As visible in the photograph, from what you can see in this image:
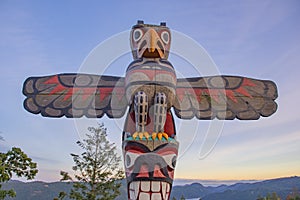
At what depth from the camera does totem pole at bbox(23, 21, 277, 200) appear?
232 inches

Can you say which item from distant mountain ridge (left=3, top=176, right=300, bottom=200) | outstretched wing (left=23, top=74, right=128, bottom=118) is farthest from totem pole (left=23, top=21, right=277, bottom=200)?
distant mountain ridge (left=3, top=176, right=300, bottom=200)

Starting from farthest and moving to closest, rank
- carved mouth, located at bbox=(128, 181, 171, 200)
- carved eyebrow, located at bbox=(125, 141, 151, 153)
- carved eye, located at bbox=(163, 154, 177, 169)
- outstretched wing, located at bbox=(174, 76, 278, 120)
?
outstretched wing, located at bbox=(174, 76, 278, 120) → carved eye, located at bbox=(163, 154, 177, 169) → carved eyebrow, located at bbox=(125, 141, 151, 153) → carved mouth, located at bbox=(128, 181, 171, 200)

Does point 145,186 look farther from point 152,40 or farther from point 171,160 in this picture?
point 152,40

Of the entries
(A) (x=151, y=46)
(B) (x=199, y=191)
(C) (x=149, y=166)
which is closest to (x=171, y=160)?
(C) (x=149, y=166)

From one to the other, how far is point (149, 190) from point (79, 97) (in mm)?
2684

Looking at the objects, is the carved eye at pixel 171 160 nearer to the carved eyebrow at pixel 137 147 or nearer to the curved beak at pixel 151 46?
the carved eyebrow at pixel 137 147

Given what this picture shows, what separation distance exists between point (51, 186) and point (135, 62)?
5375 cm

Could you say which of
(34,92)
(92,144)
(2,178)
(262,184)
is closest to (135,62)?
(34,92)

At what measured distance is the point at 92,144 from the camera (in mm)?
12781

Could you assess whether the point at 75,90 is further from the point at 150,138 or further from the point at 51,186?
the point at 51,186

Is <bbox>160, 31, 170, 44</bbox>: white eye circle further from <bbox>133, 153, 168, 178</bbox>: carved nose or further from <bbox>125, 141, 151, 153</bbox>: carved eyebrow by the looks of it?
<bbox>133, 153, 168, 178</bbox>: carved nose

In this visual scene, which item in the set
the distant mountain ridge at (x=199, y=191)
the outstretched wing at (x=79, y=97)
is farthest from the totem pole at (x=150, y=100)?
the distant mountain ridge at (x=199, y=191)

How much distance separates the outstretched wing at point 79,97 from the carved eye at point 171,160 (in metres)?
1.60

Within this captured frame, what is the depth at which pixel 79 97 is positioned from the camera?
741 centimetres
